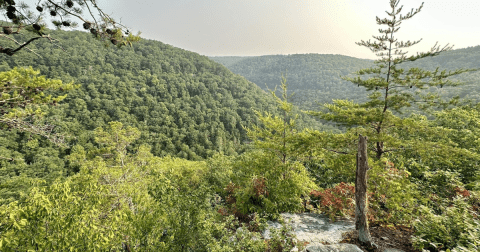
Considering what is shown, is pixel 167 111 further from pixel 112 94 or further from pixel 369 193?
pixel 369 193

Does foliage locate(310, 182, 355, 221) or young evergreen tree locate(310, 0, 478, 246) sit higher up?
young evergreen tree locate(310, 0, 478, 246)

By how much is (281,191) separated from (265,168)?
1.16 metres

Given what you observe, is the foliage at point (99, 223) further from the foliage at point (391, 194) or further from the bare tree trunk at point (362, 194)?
the foliage at point (391, 194)

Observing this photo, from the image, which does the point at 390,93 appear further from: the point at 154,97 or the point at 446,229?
the point at 154,97

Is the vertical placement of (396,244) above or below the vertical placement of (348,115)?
below

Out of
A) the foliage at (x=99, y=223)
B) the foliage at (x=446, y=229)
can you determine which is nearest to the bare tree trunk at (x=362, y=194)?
the foliage at (x=446, y=229)

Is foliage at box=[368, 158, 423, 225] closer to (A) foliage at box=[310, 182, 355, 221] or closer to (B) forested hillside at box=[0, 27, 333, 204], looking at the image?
(A) foliage at box=[310, 182, 355, 221]

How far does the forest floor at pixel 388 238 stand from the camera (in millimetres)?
4871

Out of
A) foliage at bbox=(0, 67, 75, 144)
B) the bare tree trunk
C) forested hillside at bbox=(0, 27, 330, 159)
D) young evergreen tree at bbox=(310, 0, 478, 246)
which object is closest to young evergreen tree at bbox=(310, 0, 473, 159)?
young evergreen tree at bbox=(310, 0, 478, 246)

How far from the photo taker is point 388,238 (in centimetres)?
534

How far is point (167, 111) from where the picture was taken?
251ft

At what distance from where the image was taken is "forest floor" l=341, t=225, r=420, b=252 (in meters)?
4.87

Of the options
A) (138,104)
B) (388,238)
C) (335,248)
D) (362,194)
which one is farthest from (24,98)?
(138,104)

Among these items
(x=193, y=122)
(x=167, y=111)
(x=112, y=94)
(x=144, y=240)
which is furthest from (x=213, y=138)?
(x=144, y=240)
